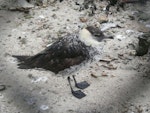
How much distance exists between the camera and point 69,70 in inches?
163

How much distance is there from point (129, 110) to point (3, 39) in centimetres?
224

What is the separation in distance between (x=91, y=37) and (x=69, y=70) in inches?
16.8

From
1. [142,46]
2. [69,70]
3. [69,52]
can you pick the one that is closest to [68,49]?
[69,52]

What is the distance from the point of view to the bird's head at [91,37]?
4.13m

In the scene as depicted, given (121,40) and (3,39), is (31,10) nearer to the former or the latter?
(3,39)

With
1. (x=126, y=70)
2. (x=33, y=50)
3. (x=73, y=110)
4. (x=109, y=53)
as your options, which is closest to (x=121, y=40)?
(x=109, y=53)

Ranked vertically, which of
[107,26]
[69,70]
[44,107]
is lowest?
[44,107]

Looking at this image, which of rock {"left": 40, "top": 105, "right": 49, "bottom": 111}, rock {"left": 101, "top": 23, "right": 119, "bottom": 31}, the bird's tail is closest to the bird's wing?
the bird's tail

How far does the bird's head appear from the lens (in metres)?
4.13

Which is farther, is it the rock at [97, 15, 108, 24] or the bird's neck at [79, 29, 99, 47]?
the rock at [97, 15, 108, 24]

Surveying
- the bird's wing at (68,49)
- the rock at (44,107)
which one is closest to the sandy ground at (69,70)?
the rock at (44,107)

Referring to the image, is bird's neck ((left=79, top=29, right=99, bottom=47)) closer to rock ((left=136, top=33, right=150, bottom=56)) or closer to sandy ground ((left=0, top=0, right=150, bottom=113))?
sandy ground ((left=0, top=0, right=150, bottom=113))

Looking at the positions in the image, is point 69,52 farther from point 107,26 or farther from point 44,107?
point 107,26

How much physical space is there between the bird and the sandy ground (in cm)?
10
